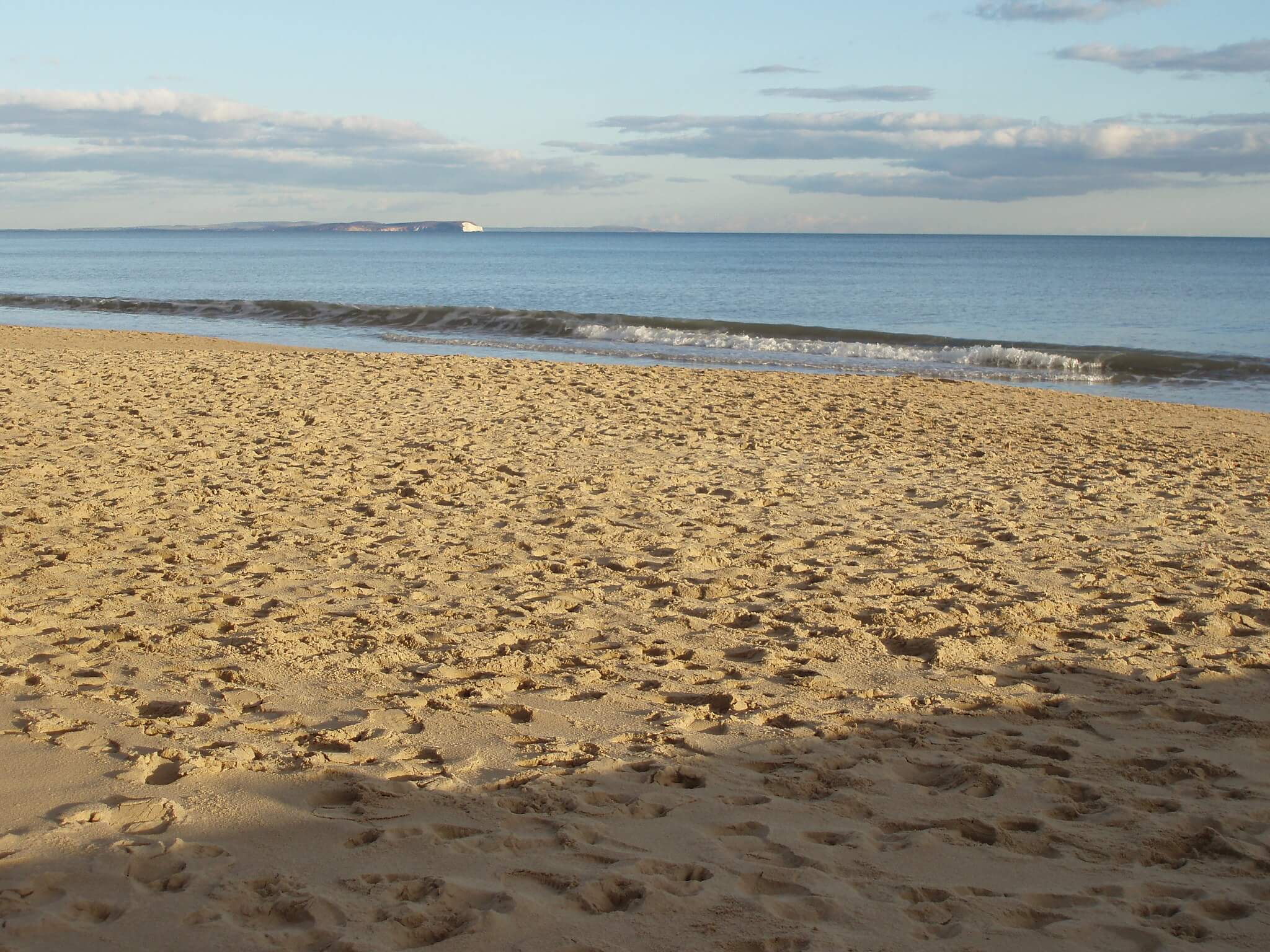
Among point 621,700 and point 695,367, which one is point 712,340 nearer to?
point 695,367

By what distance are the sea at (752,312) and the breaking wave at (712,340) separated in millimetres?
83

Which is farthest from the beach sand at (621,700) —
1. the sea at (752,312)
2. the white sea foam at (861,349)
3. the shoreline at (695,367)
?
the white sea foam at (861,349)

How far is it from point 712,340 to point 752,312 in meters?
11.9

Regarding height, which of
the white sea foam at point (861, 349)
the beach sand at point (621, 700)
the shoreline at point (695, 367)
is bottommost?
the beach sand at point (621, 700)

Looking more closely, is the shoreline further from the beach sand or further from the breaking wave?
the beach sand

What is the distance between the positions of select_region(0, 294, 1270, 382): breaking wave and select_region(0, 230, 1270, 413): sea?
83mm

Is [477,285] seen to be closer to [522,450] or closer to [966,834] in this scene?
[522,450]

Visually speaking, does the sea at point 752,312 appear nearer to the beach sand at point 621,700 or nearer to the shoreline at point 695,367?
the shoreline at point 695,367

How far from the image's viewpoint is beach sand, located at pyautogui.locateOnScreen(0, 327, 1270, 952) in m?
2.64

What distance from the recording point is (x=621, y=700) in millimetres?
3980

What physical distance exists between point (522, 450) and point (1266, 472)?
6.22m

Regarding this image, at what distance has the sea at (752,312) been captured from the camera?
20.0m

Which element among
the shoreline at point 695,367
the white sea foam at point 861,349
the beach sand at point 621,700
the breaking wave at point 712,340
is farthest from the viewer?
the white sea foam at point 861,349

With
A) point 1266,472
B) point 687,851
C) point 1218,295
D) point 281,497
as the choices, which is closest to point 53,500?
point 281,497
